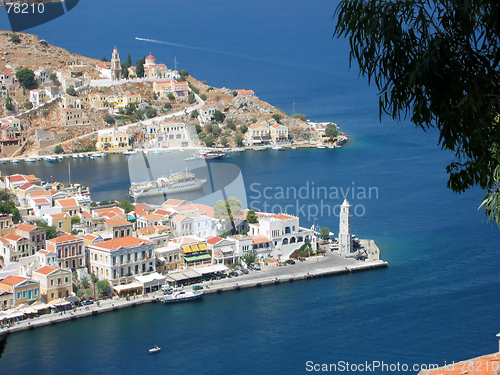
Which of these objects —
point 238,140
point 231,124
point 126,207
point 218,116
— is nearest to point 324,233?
point 126,207

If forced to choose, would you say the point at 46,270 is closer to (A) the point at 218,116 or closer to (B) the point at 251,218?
(B) the point at 251,218

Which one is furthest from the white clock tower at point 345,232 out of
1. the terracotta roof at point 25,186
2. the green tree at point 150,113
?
the green tree at point 150,113

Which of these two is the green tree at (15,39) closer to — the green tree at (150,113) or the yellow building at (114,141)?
the green tree at (150,113)

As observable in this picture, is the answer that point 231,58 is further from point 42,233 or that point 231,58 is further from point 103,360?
point 103,360

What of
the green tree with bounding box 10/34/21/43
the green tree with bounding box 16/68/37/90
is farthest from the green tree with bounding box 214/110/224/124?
the green tree with bounding box 10/34/21/43

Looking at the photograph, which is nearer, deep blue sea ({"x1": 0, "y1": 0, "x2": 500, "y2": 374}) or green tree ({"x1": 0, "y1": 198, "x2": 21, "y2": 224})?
deep blue sea ({"x1": 0, "y1": 0, "x2": 500, "y2": 374})

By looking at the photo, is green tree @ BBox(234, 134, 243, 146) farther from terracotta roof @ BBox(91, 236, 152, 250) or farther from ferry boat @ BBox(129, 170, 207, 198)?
terracotta roof @ BBox(91, 236, 152, 250)

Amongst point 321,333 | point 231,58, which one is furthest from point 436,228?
point 231,58
